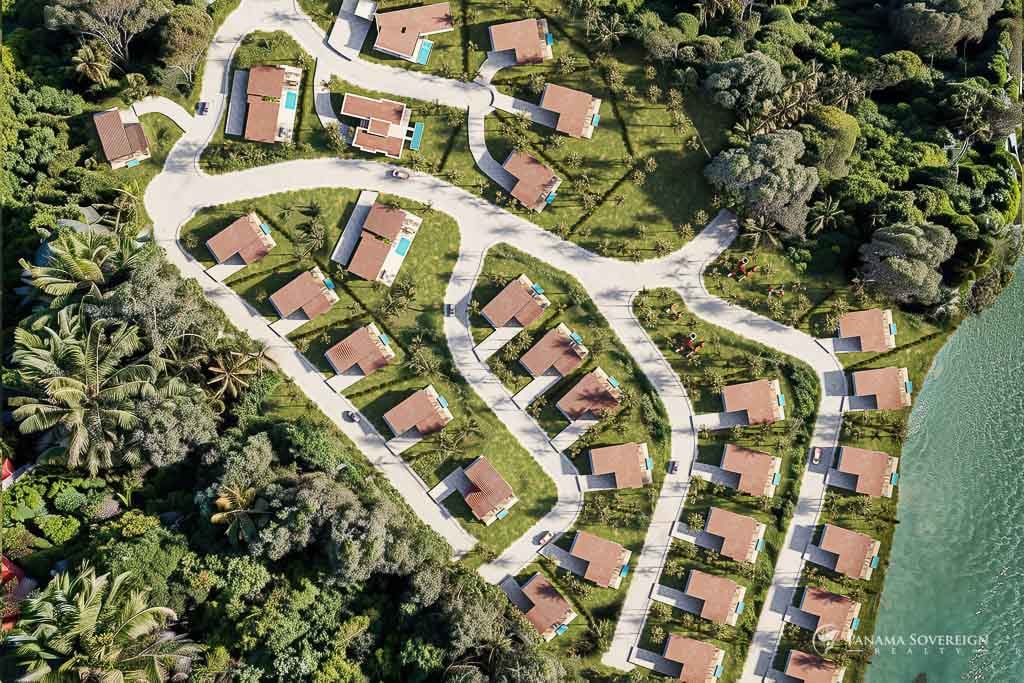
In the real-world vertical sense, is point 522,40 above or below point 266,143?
above

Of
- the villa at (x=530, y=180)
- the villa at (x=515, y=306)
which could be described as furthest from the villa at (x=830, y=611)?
the villa at (x=530, y=180)

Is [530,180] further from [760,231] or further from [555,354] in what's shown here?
Answer: [760,231]

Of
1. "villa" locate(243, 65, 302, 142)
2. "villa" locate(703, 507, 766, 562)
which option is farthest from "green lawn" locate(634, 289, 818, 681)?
"villa" locate(243, 65, 302, 142)

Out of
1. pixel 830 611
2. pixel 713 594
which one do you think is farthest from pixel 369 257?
pixel 830 611

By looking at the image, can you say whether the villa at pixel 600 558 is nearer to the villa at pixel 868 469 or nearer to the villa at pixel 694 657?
the villa at pixel 694 657

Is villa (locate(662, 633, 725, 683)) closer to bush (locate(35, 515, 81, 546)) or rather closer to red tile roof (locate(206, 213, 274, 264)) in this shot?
bush (locate(35, 515, 81, 546))

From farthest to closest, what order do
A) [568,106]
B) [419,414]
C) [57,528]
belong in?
[568,106] < [419,414] < [57,528]
